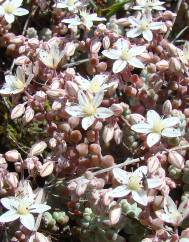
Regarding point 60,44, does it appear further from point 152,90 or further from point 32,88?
point 152,90

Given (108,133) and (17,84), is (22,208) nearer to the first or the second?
(108,133)

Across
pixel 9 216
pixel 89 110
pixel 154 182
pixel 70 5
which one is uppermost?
pixel 70 5

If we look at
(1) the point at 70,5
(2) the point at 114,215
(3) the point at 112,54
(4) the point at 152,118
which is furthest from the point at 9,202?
(1) the point at 70,5

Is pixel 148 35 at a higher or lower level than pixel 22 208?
higher

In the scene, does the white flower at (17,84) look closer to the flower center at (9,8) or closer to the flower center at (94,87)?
the flower center at (94,87)

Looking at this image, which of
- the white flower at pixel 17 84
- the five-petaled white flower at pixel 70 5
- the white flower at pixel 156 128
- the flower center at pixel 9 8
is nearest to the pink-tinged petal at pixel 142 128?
the white flower at pixel 156 128

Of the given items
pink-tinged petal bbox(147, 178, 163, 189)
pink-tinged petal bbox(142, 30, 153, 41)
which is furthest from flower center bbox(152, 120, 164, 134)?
pink-tinged petal bbox(142, 30, 153, 41)

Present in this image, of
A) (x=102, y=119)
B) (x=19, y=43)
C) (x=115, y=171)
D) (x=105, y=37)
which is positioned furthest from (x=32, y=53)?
(x=115, y=171)
